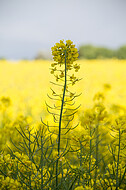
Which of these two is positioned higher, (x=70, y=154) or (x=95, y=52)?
(x=95, y=52)

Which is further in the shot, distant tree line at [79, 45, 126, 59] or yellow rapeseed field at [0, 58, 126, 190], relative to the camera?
distant tree line at [79, 45, 126, 59]

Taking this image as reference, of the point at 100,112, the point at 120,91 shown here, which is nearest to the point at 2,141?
the point at 100,112

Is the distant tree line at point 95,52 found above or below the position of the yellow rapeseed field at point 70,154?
above

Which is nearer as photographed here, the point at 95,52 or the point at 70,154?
the point at 70,154

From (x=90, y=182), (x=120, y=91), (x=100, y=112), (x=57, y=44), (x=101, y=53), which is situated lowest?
(x=90, y=182)

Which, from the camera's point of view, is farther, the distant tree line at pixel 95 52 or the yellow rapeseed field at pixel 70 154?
the distant tree line at pixel 95 52

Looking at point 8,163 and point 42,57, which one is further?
point 42,57

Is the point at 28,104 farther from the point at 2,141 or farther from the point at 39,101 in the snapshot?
the point at 2,141

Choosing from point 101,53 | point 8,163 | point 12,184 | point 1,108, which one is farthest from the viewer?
point 101,53

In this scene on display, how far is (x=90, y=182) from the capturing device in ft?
5.00

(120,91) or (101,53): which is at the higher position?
(101,53)

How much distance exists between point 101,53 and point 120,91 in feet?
75.4

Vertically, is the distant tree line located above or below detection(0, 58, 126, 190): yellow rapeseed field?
above

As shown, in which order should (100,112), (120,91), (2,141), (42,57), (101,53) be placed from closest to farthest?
(100,112) → (2,141) → (120,91) → (101,53) → (42,57)
